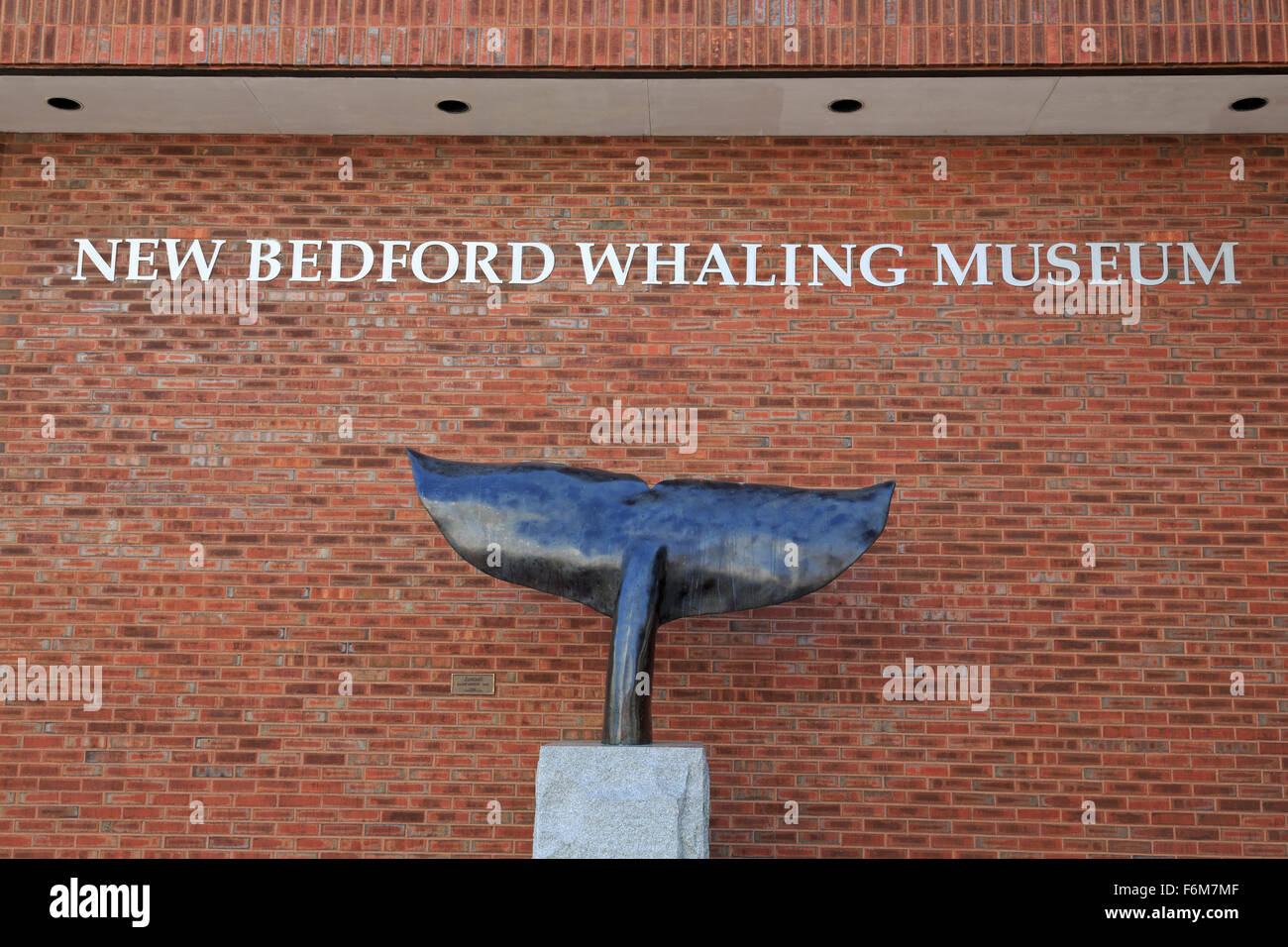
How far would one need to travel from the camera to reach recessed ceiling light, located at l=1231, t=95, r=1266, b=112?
23.7 feet

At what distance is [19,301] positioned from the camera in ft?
24.7

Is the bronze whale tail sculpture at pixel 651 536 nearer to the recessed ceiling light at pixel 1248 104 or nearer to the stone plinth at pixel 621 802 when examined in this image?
the stone plinth at pixel 621 802

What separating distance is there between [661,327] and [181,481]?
282cm

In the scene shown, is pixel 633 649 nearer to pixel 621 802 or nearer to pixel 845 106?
pixel 621 802

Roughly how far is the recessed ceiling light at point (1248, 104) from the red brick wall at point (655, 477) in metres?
→ 0.32

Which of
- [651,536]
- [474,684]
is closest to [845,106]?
[651,536]

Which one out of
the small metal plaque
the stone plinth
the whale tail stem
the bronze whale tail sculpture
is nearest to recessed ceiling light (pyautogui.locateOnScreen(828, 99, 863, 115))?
the bronze whale tail sculpture

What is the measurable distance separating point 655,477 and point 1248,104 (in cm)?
387

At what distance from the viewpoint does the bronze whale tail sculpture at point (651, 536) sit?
573 cm

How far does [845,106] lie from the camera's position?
24.0 ft

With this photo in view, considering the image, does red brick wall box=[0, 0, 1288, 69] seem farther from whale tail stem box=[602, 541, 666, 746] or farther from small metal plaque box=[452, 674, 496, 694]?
small metal plaque box=[452, 674, 496, 694]

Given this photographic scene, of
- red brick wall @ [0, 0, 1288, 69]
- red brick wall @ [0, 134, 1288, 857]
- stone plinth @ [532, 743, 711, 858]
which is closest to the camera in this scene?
stone plinth @ [532, 743, 711, 858]

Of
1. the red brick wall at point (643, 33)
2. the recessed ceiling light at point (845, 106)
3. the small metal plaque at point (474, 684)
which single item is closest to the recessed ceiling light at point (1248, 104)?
the red brick wall at point (643, 33)

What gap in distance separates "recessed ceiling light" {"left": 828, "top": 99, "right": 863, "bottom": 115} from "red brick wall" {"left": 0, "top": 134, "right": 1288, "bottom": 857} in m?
0.34
